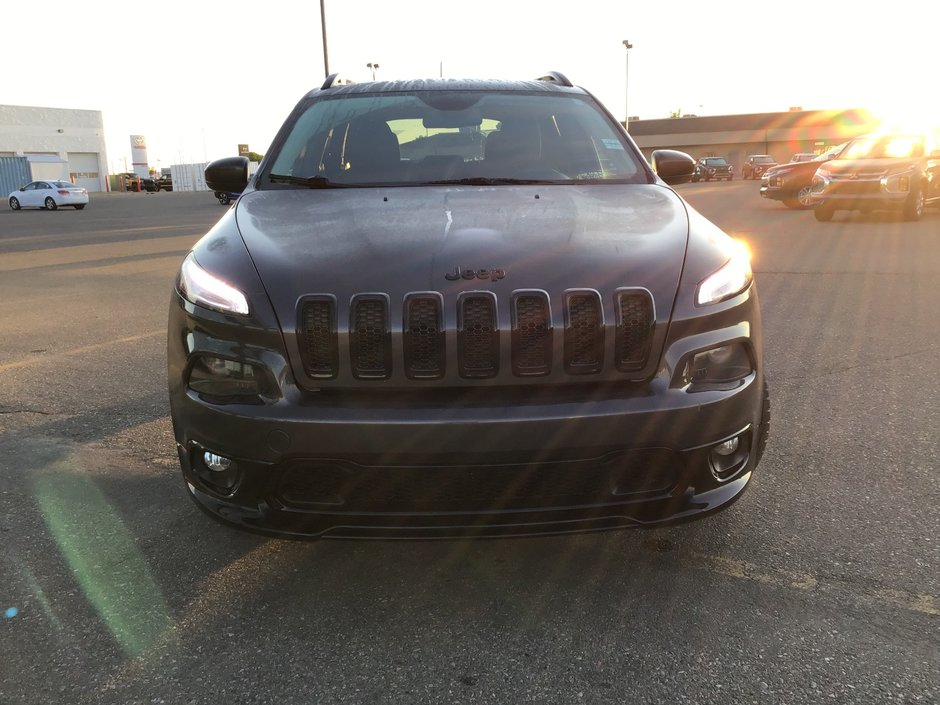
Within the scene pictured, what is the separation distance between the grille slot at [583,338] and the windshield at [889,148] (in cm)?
1461

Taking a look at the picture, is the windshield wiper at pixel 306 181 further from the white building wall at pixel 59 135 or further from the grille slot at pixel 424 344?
the white building wall at pixel 59 135

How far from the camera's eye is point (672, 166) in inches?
163

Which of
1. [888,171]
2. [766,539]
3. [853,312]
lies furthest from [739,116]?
[766,539]

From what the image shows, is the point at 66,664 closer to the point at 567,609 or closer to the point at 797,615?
the point at 567,609

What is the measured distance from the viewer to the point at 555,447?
214cm

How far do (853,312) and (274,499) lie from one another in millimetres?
5973

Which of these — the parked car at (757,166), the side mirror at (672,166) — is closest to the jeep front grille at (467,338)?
the side mirror at (672,166)

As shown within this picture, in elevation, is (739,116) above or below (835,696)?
above

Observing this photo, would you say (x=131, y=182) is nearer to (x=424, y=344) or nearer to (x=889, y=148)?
(x=889, y=148)

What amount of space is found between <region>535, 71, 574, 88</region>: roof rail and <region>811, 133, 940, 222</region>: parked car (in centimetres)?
1192

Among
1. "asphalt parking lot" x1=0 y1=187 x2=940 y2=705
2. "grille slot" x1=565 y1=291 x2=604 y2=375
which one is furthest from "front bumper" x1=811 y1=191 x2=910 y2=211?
"grille slot" x1=565 y1=291 x2=604 y2=375

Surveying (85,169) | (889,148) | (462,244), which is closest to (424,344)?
(462,244)

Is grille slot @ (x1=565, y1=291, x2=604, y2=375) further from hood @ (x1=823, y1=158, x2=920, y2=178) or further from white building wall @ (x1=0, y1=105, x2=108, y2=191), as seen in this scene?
white building wall @ (x1=0, y1=105, x2=108, y2=191)

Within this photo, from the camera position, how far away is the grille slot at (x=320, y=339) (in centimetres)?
222
